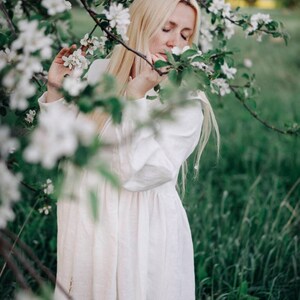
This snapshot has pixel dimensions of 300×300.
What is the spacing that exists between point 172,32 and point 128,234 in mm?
764

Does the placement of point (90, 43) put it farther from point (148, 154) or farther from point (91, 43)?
point (148, 154)

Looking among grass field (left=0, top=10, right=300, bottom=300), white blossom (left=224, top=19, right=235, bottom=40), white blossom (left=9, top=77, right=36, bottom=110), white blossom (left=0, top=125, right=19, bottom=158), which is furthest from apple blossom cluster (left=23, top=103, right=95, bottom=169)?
grass field (left=0, top=10, right=300, bottom=300)

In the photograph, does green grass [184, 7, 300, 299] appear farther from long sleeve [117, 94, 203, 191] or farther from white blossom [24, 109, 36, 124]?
white blossom [24, 109, 36, 124]

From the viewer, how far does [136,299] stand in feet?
5.93

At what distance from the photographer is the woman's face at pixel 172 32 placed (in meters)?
1.95

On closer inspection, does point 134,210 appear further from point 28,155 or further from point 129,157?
point 28,155

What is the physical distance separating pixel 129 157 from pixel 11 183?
70 cm

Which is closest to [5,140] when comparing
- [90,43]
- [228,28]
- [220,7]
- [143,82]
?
[143,82]

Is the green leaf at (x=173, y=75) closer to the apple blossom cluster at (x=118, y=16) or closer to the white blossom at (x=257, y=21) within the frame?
the apple blossom cluster at (x=118, y=16)

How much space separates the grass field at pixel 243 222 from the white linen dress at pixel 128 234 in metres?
0.50

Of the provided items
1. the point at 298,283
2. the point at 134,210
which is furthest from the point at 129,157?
the point at 298,283

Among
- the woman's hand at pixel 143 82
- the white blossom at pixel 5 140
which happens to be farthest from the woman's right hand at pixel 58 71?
the white blossom at pixel 5 140

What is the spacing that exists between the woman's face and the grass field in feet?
1.59

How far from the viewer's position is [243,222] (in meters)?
2.75
